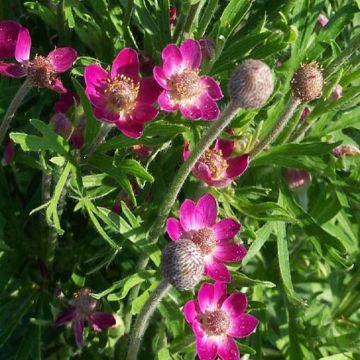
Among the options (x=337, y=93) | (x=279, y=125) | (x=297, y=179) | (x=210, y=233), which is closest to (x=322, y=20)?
(x=337, y=93)

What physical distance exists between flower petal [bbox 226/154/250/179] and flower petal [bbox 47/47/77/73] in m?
0.42

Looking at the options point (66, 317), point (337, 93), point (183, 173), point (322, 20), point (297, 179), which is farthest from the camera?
point (322, 20)

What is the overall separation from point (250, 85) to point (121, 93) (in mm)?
374

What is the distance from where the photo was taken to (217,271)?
1381 mm

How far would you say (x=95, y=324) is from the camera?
4.98 ft

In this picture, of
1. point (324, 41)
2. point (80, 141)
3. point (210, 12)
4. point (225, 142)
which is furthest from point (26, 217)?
point (324, 41)

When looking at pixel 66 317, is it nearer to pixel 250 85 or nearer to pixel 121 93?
pixel 121 93

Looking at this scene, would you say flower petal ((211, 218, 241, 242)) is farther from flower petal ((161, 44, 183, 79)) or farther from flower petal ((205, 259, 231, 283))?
flower petal ((161, 44, 183, 79))

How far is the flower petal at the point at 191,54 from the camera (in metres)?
1.43

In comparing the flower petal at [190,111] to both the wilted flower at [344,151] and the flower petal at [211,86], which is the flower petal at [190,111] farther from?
the wilted flower at [344,151]


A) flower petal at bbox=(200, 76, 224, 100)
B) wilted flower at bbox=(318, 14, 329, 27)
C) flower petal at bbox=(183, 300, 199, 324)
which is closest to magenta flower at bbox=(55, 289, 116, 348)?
flower petal at bbox=(183, 300, 199, 324)

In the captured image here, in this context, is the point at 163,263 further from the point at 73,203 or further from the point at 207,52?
the point at 73,203

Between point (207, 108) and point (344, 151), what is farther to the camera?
point (344, 151)

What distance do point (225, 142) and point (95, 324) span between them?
0.51 meters
